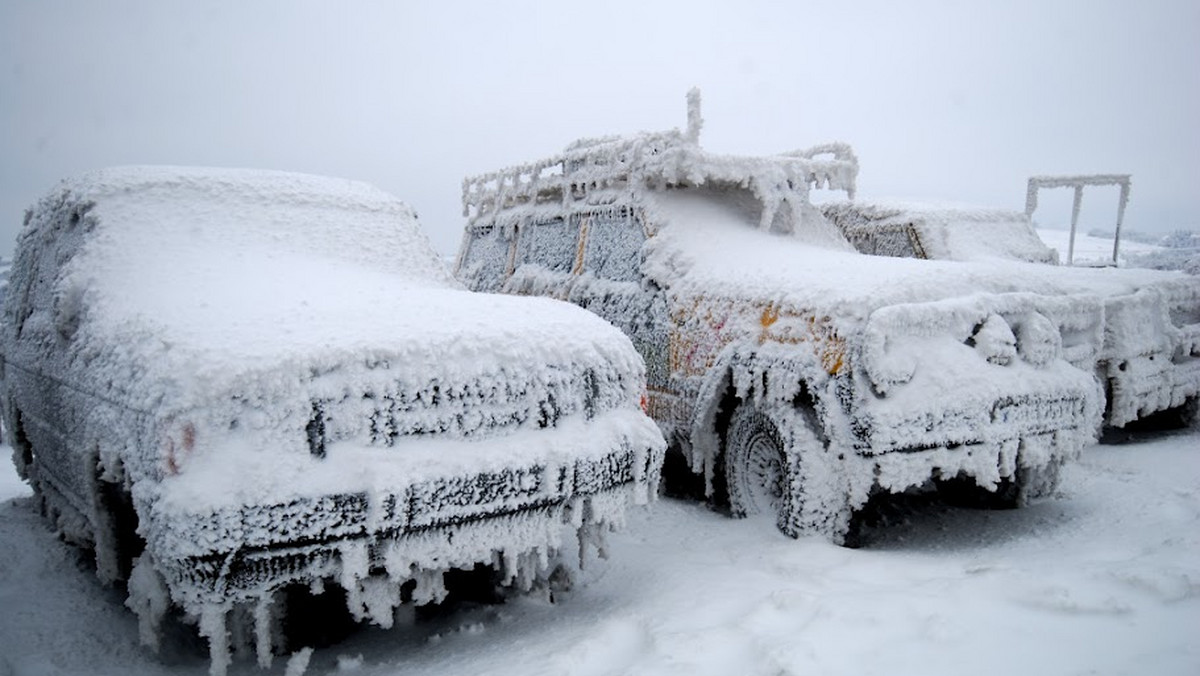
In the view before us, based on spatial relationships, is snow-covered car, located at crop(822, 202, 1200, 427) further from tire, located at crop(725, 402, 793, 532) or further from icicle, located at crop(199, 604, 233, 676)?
icicle, located at crop(199, 604, 233, 676)

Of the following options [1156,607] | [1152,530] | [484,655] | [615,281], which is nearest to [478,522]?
[484,655]

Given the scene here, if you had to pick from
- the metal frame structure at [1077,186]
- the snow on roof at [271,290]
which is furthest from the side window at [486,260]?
the metal frame structure at [1077,186]

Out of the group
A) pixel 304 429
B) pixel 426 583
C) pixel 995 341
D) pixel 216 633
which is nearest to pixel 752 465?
pixel 995 341

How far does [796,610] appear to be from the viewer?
2.88 meters

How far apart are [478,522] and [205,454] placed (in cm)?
89

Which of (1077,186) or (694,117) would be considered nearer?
(694,117)

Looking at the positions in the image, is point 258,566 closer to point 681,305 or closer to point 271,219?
point 271,219

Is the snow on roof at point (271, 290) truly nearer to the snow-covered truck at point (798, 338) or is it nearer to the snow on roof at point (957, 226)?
the snow-covered truck at point (798, 338)

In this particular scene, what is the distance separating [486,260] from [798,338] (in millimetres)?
3872

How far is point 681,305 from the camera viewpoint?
4.68 meters

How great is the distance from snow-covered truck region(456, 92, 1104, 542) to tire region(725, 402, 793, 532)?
1 centimetres

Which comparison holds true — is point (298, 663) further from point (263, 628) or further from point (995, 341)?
point (995, 341)

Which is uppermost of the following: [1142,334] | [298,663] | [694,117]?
[694,117]

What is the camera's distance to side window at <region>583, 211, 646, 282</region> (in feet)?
17.0
